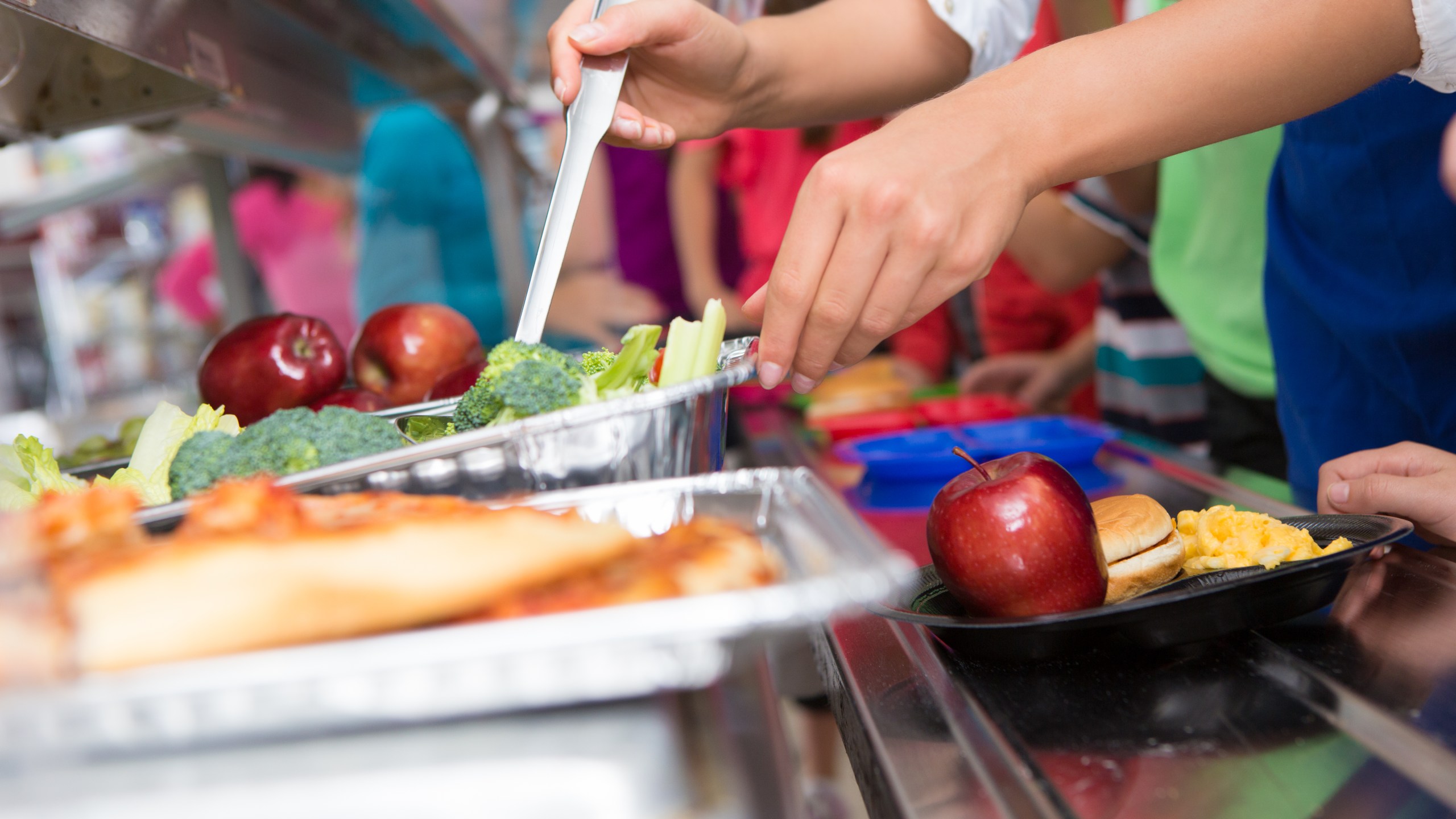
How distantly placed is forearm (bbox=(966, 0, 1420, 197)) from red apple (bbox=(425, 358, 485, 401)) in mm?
562

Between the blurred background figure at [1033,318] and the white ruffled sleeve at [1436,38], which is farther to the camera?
the blurred background figure at [1033,318]

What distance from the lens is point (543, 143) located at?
4219 mm

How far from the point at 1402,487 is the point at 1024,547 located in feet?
1.52

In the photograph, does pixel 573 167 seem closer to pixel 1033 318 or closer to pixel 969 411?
pixel 969 411

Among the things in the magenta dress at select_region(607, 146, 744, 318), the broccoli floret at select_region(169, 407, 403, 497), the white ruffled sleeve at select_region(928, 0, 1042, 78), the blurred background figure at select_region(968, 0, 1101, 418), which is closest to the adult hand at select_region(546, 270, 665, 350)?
the magenta dress at select_region(607, 146, 744, 318)

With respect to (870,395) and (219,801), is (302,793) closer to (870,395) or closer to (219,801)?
(219,801)

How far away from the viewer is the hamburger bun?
74cm

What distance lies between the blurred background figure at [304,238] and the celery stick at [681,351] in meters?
2.82

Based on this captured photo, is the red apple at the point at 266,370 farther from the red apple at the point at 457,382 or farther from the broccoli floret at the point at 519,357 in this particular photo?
the broccoli floret at the point at 519,357

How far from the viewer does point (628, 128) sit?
1125 mm

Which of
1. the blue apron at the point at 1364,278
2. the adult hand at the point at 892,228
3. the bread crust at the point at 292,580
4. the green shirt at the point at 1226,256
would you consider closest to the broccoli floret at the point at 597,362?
the adult hand at the point at 892,228

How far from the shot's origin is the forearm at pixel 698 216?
3332mm

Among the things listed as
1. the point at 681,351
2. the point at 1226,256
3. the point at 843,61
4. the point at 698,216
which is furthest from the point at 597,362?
the point at 698,216

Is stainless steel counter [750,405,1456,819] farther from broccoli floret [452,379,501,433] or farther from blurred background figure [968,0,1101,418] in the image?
blurred background figure [968,0,1101,418]
